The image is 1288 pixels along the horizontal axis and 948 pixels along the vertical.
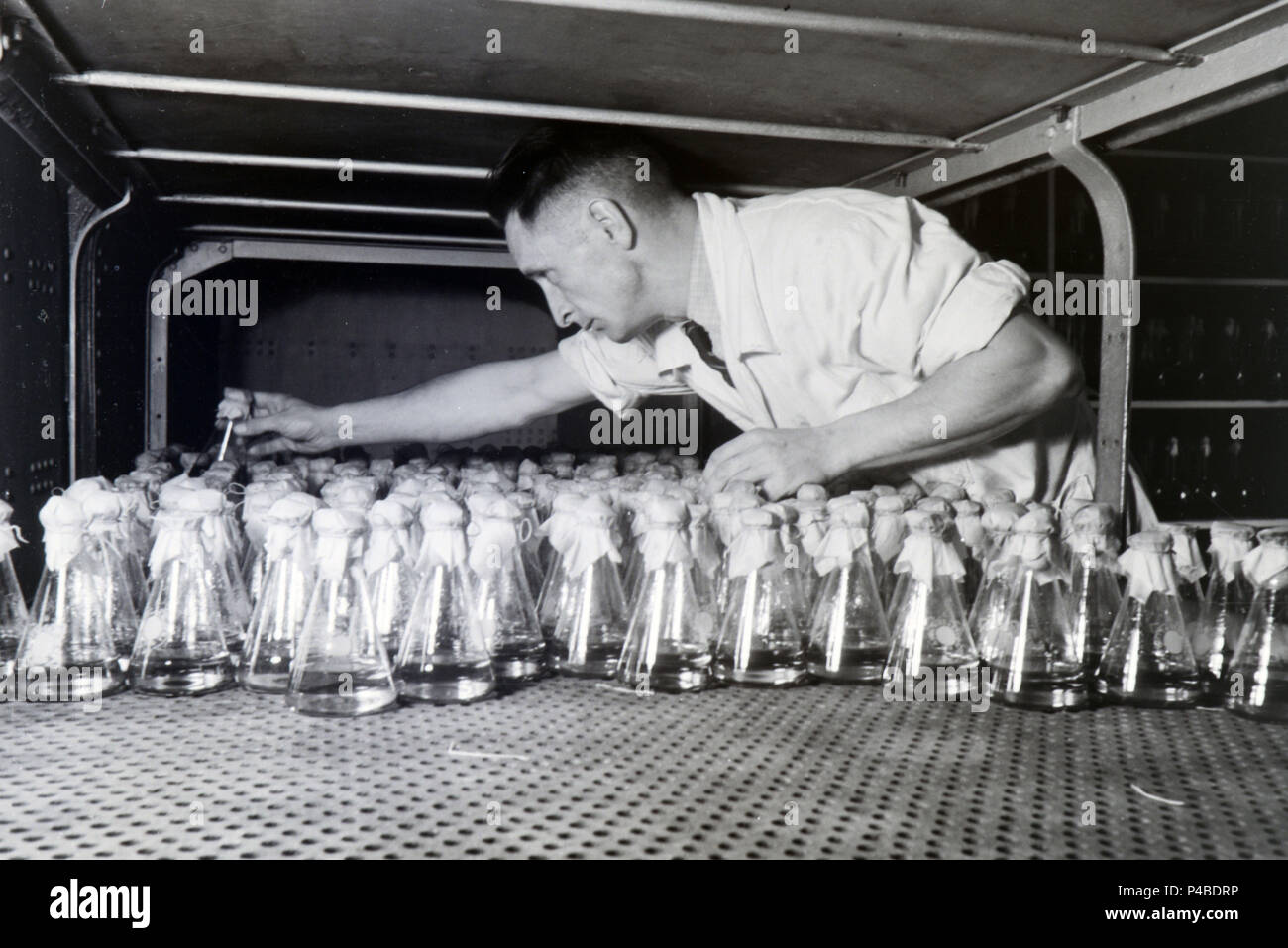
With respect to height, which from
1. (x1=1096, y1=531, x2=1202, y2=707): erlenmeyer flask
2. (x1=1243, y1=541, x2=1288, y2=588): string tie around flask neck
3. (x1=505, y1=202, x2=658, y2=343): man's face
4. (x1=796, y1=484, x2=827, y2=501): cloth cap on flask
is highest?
(x1=505, y1=202, x2=658, y2=343): man's face

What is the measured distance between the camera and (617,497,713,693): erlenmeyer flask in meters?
1.02

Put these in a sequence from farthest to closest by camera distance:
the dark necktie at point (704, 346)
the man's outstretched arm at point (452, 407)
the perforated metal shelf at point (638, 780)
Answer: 1. the man's outstretched arm at point (452, 407)
2. the dark necktie at point (704, 346)
3. the perforated metal shelf at point (638, 780)

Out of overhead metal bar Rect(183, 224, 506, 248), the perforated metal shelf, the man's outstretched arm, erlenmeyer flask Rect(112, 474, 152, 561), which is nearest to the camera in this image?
the perforated metal shelf

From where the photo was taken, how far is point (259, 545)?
117 cm

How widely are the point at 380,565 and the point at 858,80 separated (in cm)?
83

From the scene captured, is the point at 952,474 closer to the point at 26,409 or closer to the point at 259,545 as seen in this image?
the point at 259,545

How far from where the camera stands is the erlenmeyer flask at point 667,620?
1022mm

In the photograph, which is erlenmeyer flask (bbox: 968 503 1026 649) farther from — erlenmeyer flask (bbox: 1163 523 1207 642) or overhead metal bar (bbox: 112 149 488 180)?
overhead metal bar (bbox: 112 149 488 180)

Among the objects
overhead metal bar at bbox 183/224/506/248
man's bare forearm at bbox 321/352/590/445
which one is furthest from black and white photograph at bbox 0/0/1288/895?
overhead metal bar at bbox 183/224/506/248

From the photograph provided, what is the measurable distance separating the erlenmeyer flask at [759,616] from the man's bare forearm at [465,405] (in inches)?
44.7

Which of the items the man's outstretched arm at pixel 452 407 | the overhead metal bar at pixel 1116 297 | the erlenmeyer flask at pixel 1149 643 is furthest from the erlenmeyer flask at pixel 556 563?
the man's outstretched arm at pixel 452 407

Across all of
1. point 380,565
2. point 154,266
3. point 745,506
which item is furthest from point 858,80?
point 154,266

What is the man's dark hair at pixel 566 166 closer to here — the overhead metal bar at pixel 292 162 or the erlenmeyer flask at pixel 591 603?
the overhead metal bar at pixel 292 162

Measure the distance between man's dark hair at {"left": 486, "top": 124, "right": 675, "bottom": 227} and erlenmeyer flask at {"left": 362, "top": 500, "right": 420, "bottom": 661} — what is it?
0.71 meters
